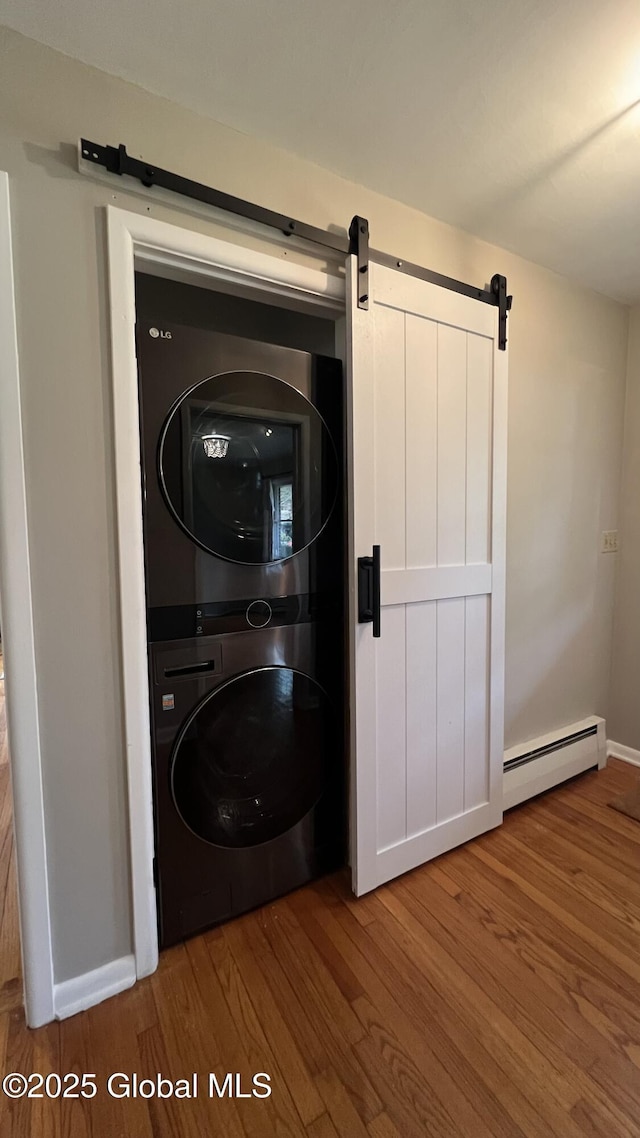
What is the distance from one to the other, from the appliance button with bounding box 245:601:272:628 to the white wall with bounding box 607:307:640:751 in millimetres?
2097

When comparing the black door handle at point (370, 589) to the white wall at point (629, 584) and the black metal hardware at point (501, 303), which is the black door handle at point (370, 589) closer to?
the black metal hardware at point (501, 303)

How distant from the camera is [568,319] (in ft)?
6.89

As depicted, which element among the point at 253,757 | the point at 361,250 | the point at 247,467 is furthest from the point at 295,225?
the point at 253,757

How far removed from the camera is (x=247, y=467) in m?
1.30

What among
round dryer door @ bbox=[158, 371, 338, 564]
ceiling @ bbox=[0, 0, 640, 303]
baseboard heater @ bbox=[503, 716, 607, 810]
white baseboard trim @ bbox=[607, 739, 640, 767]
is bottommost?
white baseboard trim @ bbox=[607, 739, 640, 767]

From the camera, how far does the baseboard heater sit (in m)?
1.99

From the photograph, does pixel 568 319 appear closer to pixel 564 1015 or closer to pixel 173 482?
pixel 173 482

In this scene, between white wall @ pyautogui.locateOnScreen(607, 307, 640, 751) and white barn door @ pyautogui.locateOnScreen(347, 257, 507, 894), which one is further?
white wall @ pyautogui.locateOnScreen(607, 307, 640, 751)

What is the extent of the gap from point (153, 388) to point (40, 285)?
0.31 meters

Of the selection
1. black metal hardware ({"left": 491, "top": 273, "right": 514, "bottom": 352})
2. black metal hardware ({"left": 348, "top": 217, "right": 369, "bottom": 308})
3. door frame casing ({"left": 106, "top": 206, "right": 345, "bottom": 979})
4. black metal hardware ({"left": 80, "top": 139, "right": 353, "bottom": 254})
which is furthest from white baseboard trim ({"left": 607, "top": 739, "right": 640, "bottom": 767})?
black metal hardware ({"left": 80, "top": 139, "right": 353, "bottom": 254})

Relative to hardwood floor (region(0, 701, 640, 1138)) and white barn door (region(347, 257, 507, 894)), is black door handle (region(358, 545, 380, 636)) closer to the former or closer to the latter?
white barn door (region(347, 257, 507, 894))

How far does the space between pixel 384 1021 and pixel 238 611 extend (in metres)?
1.12

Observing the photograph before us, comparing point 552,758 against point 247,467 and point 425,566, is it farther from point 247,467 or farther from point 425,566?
point 247,467

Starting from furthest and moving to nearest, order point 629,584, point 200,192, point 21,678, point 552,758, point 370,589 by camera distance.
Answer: point 629,584, point 552,758, point 370,589, point 200,192, point 21,678
